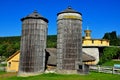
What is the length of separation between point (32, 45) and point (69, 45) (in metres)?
4.69

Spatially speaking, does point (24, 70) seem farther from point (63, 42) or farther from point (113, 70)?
point (113, 70)

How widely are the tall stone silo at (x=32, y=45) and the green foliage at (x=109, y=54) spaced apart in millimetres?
14784

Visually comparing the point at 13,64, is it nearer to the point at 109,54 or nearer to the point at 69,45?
the point at 69,45

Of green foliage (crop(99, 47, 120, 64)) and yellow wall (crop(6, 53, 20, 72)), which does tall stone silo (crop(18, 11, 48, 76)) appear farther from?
green foliage (crop(99, 47, 120, 64))

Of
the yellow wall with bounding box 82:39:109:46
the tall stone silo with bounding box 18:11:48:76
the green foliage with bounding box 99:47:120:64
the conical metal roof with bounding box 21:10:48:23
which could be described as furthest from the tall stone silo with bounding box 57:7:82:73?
the yellow wall with bounding box 82:39:109:46

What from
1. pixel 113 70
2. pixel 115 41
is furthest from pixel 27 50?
pixel 115 41

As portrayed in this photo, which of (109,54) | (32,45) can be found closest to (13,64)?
(32,45)

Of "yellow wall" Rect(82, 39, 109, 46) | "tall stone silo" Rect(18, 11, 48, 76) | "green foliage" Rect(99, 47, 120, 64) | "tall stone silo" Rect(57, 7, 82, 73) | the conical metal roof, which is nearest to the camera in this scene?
"tall stone silo" Rect(57, 7, 82, 73)

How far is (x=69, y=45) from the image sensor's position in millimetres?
28141

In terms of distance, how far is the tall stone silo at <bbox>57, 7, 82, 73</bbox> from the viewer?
1102 inches

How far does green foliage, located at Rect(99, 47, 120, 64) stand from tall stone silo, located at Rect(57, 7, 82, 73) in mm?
13673

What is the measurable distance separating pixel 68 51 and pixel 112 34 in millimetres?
49099

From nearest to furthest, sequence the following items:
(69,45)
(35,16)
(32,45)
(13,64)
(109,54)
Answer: (69,45) → (32,45) → (35,16) → (109,54) → (13,64)

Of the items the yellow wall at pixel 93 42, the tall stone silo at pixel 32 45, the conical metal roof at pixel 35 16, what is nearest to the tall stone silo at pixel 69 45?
the tall stone silo at pixel 32 45
